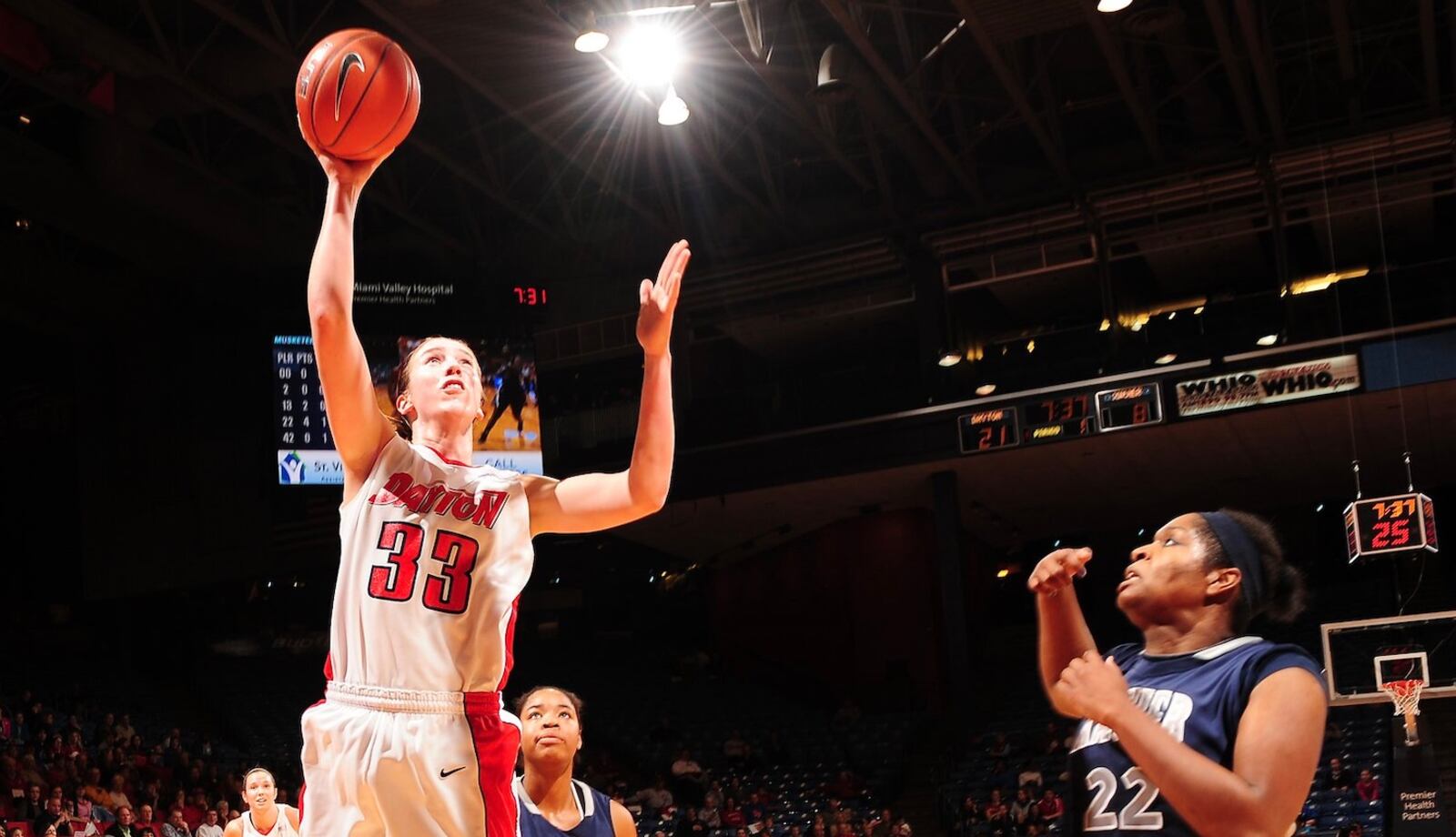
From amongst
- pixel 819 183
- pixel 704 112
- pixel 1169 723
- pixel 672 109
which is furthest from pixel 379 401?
pixel 1169 723

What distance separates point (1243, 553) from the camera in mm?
2822

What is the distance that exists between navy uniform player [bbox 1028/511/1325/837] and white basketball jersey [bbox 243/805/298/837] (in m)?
5.44

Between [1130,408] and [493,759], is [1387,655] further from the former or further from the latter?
[493,759]

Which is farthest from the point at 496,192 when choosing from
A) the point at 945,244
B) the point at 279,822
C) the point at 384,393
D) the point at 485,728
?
the point at 485,728

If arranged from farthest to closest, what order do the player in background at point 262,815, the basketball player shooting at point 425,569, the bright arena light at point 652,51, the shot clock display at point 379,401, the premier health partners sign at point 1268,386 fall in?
the premier health partners sign at point 1268,386 < the shot clock display at point 379,401 < the bright arena light at point 652,51 < the player in background at point 262,815 < the basketball player shooting at point 425,569

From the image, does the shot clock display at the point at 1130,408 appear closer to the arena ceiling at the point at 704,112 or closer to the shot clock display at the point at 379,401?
the arena ceiling at the point at 704,112

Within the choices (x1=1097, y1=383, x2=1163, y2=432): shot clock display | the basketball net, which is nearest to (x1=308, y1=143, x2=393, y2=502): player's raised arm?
the basketball net

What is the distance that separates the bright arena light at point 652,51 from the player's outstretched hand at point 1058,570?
11.8 meters

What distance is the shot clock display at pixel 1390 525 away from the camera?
12820mm

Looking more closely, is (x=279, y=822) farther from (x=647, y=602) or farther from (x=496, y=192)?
(x=647, y=602)

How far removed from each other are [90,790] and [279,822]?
789 cm

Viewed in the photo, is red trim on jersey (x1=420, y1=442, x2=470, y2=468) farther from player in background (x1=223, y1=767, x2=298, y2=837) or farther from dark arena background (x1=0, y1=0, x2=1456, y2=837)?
dark arena background (x1=0, y1=0, x2=1456, y2=837)

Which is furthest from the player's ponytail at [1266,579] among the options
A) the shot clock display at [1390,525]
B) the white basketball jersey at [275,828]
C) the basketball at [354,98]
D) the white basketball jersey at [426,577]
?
the shot clock display at [1390,525]

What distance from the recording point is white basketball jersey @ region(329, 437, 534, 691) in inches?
121
